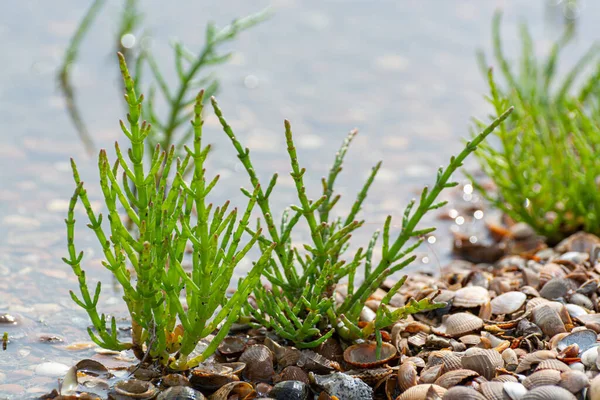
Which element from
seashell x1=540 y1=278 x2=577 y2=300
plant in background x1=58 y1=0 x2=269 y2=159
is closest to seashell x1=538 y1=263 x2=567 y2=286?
seashell x1=540 y1=278 x2=577 y2=300

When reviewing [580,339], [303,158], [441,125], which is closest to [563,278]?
[580,339]

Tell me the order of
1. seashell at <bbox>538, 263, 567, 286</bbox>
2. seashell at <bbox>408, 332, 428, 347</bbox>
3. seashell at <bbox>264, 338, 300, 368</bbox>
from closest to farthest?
seashell at <bbox>264, 338, 300, 368</bbox>, seashell at <bbox>408, 332, 428, 347</bbox>, seashell at <bbox>538, 263, 567, 286</bbox>

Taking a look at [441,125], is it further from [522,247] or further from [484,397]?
[484,397]

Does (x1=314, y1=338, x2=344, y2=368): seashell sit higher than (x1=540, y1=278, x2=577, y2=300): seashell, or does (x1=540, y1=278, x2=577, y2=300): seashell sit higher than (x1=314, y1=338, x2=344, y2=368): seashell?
(x1=540, y1=278, x2=577, y2=300): seashell

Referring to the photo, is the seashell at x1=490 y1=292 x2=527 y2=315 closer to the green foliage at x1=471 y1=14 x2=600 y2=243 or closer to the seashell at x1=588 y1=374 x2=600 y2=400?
the seashell at x1=588 y1=374 x2=600 y2=400

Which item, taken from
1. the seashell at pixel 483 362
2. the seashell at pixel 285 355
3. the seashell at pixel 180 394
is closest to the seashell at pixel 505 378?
the seashell at pixel 483 362

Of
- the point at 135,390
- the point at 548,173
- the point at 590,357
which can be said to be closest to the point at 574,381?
the point at 590,357

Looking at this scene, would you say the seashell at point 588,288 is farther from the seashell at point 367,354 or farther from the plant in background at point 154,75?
the plant in background at point 154,75
